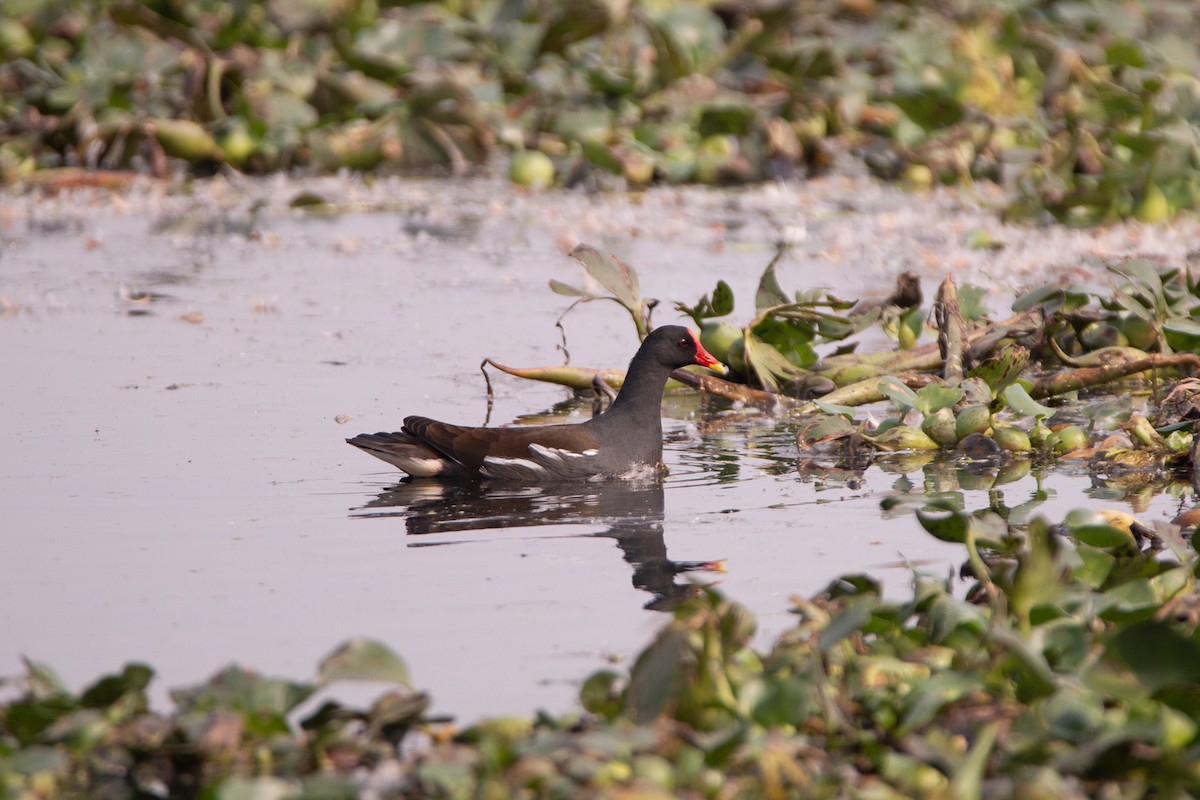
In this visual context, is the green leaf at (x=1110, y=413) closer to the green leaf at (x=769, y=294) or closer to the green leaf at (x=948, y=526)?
the green leaf at (x=769, y=294)

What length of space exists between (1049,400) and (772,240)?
183 inches

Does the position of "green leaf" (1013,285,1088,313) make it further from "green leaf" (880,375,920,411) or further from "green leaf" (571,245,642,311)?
"green leaf" (571,245,642,311)

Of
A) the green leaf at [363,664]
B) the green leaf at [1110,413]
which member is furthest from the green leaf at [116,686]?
the green leaf at [1110,413]

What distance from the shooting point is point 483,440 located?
6.57 meters

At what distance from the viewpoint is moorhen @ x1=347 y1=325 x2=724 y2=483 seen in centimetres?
653

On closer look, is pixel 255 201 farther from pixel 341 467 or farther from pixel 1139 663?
pixel 1139 663

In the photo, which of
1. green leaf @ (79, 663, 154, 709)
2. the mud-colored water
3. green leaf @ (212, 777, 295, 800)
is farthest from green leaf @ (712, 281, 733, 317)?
green leaf @ (212, 777, 295, 800)

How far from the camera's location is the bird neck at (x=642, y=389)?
6789 millimetres

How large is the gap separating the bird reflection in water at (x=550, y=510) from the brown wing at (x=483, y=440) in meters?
0.13

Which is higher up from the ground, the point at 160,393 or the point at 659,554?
the point at 160,393

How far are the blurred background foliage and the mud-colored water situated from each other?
961 millimetres

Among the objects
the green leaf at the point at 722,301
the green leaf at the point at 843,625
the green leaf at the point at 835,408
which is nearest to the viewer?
the green leaf at the point at 843,625

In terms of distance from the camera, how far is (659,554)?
5.48m

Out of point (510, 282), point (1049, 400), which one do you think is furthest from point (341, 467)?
point (510, 282)
